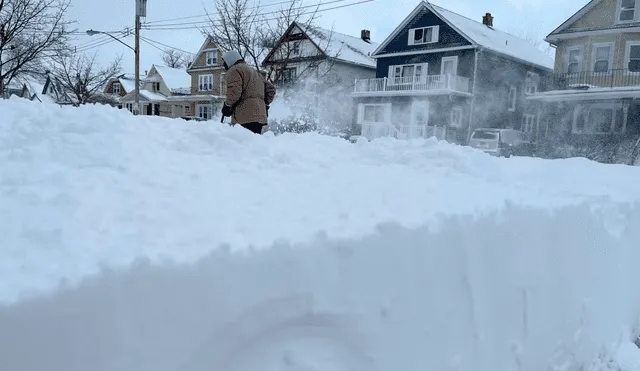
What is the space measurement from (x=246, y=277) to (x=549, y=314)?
1.98 meters

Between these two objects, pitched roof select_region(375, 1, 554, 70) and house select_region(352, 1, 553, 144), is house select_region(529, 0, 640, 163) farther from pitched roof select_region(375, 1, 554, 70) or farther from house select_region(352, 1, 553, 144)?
pitched roof select_region(375, 1, 554, 70)

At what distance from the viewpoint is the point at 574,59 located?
22156mm

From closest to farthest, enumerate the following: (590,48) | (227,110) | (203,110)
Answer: (227,110) → (590,48) → (203,110)

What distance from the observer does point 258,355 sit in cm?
166

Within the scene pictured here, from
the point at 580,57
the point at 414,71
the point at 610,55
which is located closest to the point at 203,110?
the point at 414,71

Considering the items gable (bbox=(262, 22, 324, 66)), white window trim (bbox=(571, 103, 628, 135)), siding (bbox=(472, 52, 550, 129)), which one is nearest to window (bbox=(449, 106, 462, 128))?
siding (bbox=(472, 52, 550, 129))

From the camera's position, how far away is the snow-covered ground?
1.41 metres

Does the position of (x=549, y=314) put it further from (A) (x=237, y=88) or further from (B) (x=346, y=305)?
(A) (x=237, y=88)

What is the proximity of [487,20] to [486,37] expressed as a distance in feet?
12.5

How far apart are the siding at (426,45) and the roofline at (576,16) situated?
13.1 ft

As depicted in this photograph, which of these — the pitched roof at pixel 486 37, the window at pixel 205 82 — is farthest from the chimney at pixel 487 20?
the window at pixel 205 82

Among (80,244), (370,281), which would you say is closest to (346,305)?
(370,281)

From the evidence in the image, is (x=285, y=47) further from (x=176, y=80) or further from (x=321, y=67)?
(x=176, y=80)

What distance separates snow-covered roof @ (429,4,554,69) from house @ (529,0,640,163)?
11.3 ft
